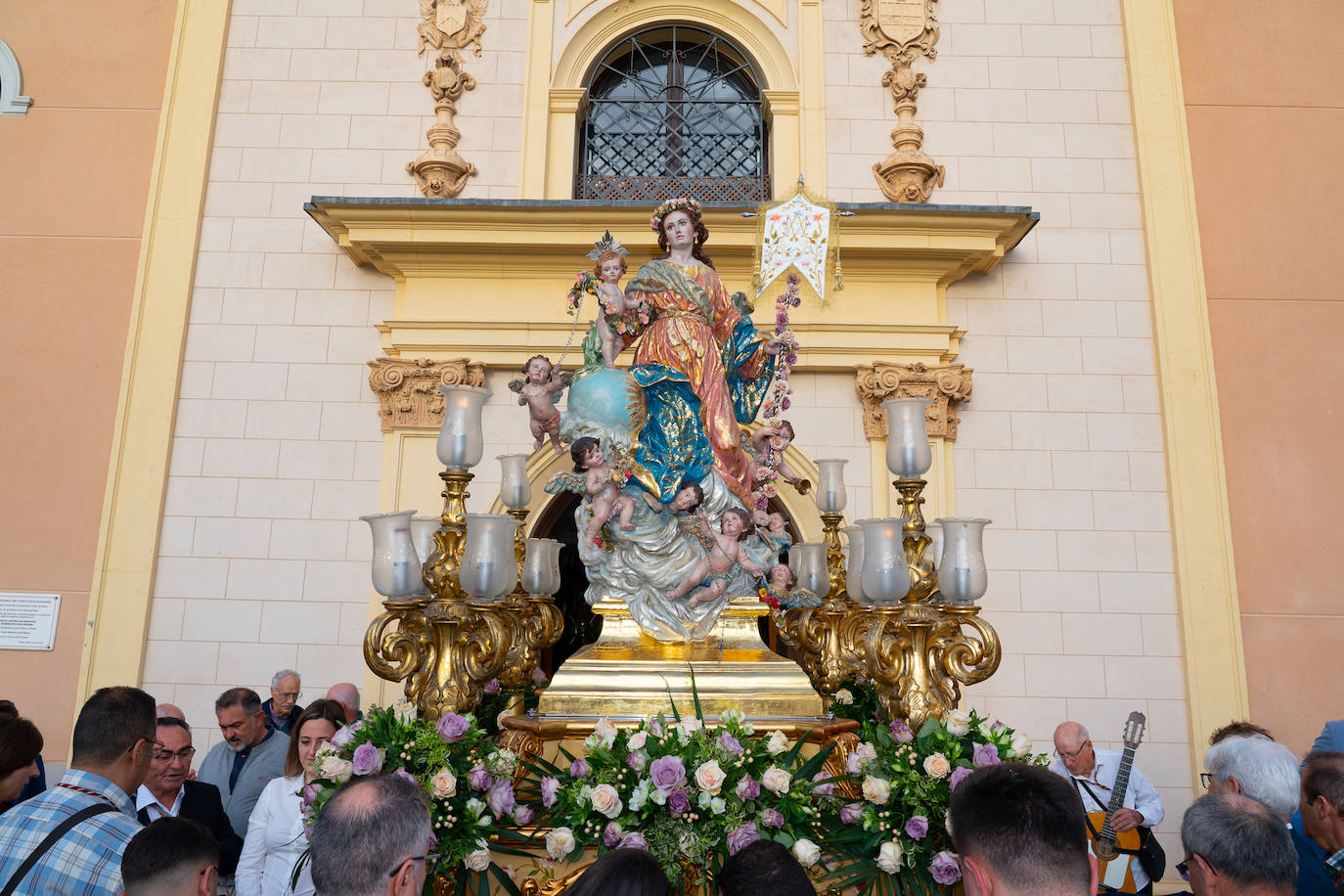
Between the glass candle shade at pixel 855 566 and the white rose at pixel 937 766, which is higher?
the glass candle shade at pixel 855 566

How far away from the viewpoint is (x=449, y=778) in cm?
339

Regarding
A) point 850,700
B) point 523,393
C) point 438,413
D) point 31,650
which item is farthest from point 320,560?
point 850,700

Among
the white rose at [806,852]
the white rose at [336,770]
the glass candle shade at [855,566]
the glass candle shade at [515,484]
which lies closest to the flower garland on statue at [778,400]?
the glass candle shade at [855,566]

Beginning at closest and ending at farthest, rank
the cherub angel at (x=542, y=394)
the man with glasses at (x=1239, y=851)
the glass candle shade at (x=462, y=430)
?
the man with glasses at (x=1239, y=851), the glass candle shade at (x=462, y=430), the cherub angel at (x=542, y=394)

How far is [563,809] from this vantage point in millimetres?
3479

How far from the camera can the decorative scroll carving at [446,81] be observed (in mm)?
8219

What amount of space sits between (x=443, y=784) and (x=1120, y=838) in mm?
2998

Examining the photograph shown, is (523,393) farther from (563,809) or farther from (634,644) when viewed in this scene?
(563,809)

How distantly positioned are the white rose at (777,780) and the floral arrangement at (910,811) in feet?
1.00

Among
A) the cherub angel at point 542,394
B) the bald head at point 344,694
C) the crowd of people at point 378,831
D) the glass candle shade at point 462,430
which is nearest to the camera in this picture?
the crowd of people at point 378,831

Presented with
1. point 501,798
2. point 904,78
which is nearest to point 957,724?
point 501,798

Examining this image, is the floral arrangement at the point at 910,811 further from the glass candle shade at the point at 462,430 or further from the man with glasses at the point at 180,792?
the man with glasses at the point at 180,792

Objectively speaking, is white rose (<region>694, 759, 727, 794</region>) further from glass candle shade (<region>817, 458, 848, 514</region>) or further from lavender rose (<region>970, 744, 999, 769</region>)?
glass candle shade (<region>817, 458, 848, 514</region>)

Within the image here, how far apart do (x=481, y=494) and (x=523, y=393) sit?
325cm
